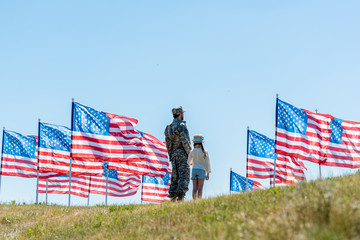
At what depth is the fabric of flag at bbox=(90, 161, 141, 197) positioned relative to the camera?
3925 cm

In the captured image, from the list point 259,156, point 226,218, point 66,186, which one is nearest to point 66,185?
point 66,186

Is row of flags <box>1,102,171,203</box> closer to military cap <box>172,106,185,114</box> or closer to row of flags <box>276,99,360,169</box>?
row of flags <box>276,99,360,169</box>

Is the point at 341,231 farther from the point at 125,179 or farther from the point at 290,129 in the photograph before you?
the point at 125,179

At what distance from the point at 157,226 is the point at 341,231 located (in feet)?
13.4

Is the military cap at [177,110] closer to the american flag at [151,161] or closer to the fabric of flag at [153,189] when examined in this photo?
the american flag at [151,161]

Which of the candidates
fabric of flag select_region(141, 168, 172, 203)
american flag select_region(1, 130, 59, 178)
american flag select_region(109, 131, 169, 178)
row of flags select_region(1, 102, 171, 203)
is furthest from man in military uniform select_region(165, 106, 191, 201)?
fabric of flag select_region(141, 168, 172, 203)

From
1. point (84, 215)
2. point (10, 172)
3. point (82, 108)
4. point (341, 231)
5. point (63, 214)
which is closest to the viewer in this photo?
point (341, 231)

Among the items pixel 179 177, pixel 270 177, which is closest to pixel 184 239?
pixel 179 177

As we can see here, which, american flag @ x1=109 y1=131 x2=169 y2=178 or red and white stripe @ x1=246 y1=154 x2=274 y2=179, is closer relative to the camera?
red and white stripe @ x1=246 y1=154 x2=274 y2=179

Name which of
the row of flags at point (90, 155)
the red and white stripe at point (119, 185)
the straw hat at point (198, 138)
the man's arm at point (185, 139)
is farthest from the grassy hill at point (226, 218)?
the red and white stripe at point (119, 185)

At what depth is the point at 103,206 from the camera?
14633mm

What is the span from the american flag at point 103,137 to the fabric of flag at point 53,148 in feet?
19.2

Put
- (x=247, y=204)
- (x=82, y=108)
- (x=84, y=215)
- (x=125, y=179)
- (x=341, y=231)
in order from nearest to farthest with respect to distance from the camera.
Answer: (x=341, y=231), (x=247, y=204), (x=84, y=215), (x=82, y=108), (x=125, y=179)

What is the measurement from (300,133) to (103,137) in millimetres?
8736
